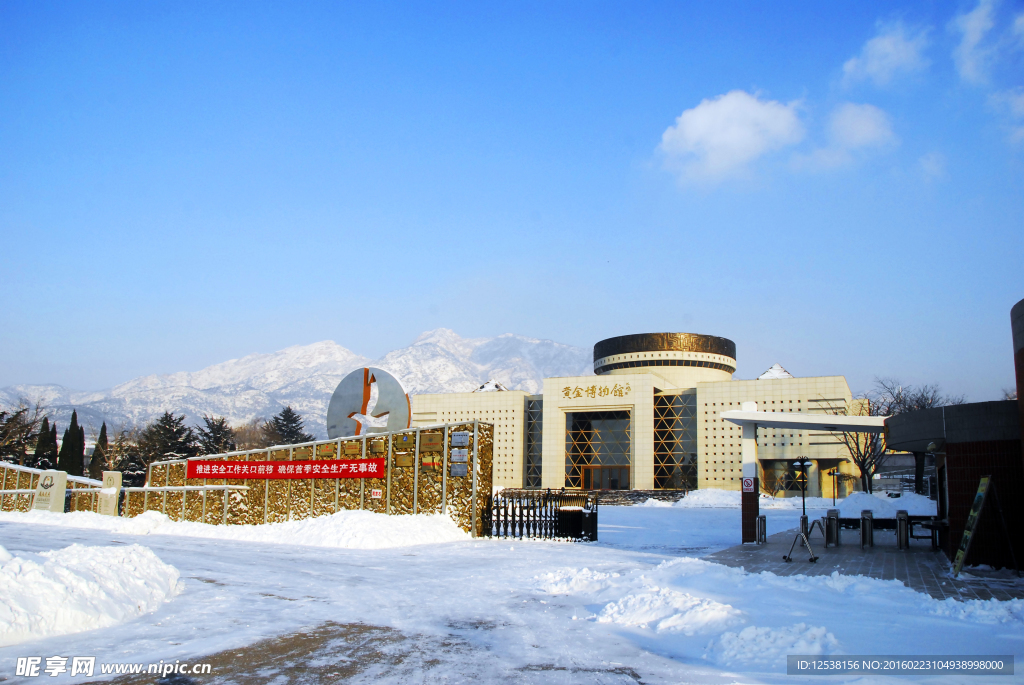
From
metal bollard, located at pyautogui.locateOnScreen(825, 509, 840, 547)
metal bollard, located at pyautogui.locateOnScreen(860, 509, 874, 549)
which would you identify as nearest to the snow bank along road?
metal bollard, located at pyautogui.locateOnScreen(825, 509, 840, 547)

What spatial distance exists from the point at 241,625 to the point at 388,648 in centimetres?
186

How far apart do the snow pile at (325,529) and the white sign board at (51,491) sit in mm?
3032

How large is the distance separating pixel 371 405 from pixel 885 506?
17.8 meters

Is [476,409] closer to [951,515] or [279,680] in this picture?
[951,515]

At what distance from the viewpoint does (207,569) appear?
11.6 metres

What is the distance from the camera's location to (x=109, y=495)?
23406 millimetres

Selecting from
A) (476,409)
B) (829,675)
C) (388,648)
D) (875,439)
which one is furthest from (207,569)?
(476,409)

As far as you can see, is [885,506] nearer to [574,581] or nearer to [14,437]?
[574,581]

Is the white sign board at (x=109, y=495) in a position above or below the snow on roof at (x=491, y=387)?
below

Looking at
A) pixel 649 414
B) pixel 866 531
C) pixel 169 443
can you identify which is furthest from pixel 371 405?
pixel 649 414

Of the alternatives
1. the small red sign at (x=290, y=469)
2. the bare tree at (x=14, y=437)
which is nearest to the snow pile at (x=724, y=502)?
the small red sign at (x=290, y=469)

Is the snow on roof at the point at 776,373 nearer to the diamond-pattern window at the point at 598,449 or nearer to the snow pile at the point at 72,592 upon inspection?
the diamond-pattern window at the point at 598,449

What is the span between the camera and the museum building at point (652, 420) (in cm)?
5009

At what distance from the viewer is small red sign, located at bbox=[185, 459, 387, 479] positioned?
20500 mm
